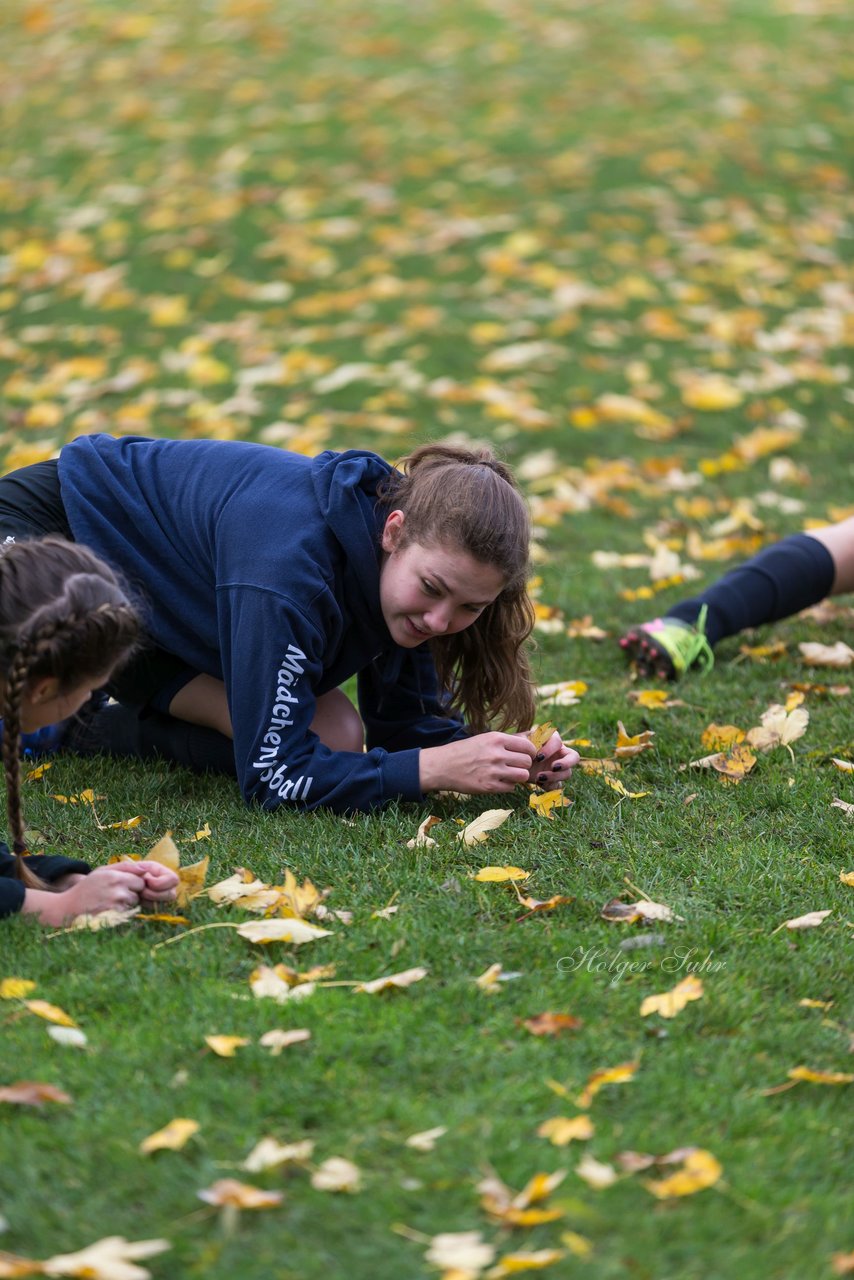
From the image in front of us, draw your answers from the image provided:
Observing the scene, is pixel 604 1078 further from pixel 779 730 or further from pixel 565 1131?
pixel 779 730

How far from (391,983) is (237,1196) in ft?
1.83

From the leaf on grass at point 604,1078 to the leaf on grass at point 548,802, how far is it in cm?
94

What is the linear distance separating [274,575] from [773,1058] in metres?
1.35

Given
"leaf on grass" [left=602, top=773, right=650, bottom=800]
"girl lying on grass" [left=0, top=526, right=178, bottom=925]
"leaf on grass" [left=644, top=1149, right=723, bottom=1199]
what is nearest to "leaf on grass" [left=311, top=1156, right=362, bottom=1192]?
"leaf on grass" [left=644, top=1149, right=723, bottom=1199]

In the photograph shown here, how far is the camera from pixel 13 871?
265 cm

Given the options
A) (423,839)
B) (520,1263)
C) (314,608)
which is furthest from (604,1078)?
(314,608)

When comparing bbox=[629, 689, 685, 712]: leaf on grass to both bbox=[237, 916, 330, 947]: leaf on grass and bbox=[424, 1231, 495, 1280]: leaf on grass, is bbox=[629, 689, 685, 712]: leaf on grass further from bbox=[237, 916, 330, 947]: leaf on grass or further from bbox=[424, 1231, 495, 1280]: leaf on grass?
bbox=[424, 1231, 495, 1280]: leaf on grass

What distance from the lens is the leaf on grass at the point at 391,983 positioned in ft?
7.82

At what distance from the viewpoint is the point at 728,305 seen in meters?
7.50

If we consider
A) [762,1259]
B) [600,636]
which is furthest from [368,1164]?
[600,636]

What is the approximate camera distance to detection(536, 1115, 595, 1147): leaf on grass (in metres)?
2.04

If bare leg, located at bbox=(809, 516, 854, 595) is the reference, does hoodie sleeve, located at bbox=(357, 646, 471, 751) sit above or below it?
above

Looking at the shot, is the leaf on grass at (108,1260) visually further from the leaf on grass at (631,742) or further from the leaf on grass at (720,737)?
the leaf on grass at (720,737)

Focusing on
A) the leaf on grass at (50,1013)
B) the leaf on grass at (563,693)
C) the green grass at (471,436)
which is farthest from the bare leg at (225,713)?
the leaf on grass at (50,1013)
